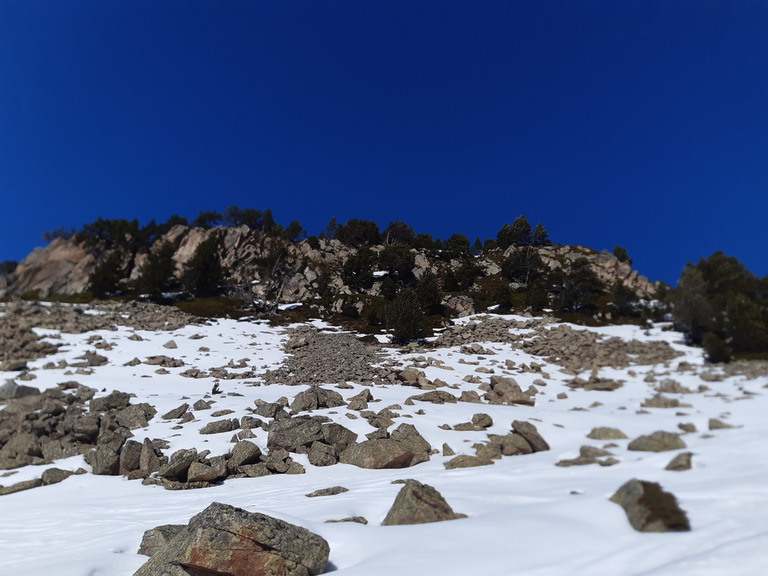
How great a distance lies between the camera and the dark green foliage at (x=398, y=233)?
7125 cm

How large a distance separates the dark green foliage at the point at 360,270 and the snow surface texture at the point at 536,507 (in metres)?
42.1

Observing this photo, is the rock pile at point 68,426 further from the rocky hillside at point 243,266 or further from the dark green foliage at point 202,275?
the dark green foliage at point 202,275

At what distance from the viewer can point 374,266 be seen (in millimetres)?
52844

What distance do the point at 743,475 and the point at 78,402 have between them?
1560 cm

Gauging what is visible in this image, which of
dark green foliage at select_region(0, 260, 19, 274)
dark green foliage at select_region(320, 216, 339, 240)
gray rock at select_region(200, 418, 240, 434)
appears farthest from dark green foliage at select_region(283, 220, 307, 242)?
gray rock at select_region(200, 418, 240, 434)

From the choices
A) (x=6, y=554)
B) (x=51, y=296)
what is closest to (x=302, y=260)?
(x=51, y=296)

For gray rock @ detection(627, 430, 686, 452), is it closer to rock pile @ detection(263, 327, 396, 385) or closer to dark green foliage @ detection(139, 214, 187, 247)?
rock pile @ detection(263, 327, 396, 385)

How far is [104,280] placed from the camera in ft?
131

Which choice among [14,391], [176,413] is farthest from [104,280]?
[176,413]

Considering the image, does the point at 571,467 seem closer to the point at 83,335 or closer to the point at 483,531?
the point at 483,531

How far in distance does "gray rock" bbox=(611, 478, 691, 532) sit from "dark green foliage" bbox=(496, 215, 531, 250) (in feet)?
10.4

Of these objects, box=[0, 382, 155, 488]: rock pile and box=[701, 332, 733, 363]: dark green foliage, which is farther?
box=[0, 382, 155, 488]: rock pile

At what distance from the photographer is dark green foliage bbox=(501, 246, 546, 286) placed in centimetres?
368

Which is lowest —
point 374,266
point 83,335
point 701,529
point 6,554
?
point 6,554
